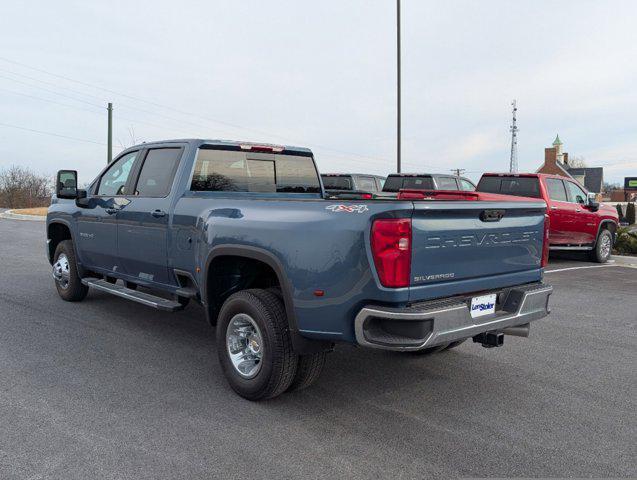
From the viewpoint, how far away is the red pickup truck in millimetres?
12000

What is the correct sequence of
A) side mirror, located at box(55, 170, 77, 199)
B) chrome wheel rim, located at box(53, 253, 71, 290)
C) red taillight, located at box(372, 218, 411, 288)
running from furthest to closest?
chrome wheel rim, located at box(53, 253, 71, 290)
side mirror, located at box(55, 170, 77, 199)
red taillight, located at box(372, 218, 411, 288)

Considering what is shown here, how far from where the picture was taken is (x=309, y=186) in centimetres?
604

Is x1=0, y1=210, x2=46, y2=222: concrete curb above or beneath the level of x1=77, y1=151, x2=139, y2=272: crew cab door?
beneath

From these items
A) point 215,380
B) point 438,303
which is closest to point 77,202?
point 215,380

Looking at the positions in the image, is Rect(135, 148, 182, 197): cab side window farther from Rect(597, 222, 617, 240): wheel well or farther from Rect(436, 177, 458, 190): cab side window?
Rect(597, 222, 617, 240): wheel well

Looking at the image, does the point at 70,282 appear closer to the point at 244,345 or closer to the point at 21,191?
the point at 244,345

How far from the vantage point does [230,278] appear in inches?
182

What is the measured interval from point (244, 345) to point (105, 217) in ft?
9.09

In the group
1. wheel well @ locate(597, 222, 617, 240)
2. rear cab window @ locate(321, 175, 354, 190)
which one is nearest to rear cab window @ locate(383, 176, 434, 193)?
rear cab window @ locate(321, 175, 354, 190)

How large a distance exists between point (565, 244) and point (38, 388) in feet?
36.6

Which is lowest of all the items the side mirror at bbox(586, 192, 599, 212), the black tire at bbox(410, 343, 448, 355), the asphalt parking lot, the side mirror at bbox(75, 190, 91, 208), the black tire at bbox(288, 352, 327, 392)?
the asphalt parking lot

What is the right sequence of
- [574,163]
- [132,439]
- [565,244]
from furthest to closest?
[574,163] < [565,244] < [132,439]

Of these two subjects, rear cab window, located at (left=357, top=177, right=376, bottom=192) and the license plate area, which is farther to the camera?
rear cab window, located at (left=357, top=177, right=376, bottom=192)

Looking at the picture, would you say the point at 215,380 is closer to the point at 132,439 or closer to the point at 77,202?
the point at 132,439
